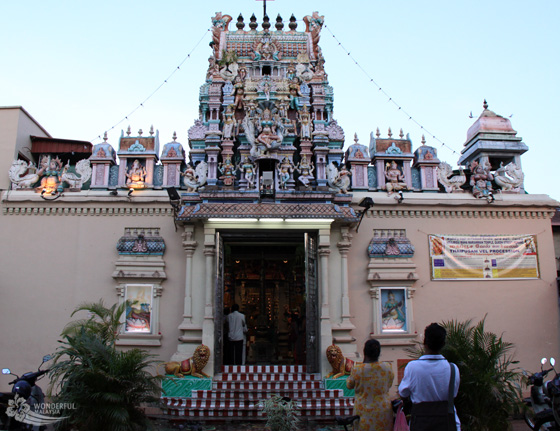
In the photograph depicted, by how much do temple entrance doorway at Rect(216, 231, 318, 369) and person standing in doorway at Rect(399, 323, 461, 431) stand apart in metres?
8.05

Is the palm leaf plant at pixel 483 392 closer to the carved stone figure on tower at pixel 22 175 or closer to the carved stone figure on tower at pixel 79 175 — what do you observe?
the carved stone figure on tower at pixel 79 175

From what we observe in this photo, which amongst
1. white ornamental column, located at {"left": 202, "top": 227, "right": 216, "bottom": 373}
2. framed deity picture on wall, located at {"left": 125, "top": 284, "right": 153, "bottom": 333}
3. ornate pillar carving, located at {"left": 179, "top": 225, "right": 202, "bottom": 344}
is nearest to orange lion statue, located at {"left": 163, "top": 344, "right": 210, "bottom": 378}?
white ornamental column, located at {"left": 202, "top": 227, "right": 216, "bottom": 373}

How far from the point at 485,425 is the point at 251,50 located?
35.1 feet

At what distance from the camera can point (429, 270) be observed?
11828 mm

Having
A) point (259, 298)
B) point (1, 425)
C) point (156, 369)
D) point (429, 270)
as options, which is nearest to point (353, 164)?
point (429, 270)

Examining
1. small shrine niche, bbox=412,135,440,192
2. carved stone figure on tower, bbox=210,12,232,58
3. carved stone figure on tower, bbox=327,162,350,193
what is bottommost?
carved stone figure on tower, bbox=327,162,350,193

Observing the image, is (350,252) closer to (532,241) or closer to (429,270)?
(429,270)

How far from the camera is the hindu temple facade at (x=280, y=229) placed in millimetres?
11086

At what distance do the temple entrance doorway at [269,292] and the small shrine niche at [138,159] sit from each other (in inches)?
98.6

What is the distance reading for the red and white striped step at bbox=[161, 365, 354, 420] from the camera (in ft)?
30.7

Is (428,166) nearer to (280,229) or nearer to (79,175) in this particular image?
(280,229)

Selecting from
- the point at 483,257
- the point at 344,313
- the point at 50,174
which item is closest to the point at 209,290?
the point at 344,313

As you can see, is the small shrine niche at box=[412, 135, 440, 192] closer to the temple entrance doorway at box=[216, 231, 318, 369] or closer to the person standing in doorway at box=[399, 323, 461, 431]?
the temple entrance doorway at box=[216, 231, 318, 369]

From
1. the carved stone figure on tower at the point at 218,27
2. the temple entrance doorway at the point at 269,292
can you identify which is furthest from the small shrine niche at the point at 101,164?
the carved stone figure on tower at the point at 218,27
